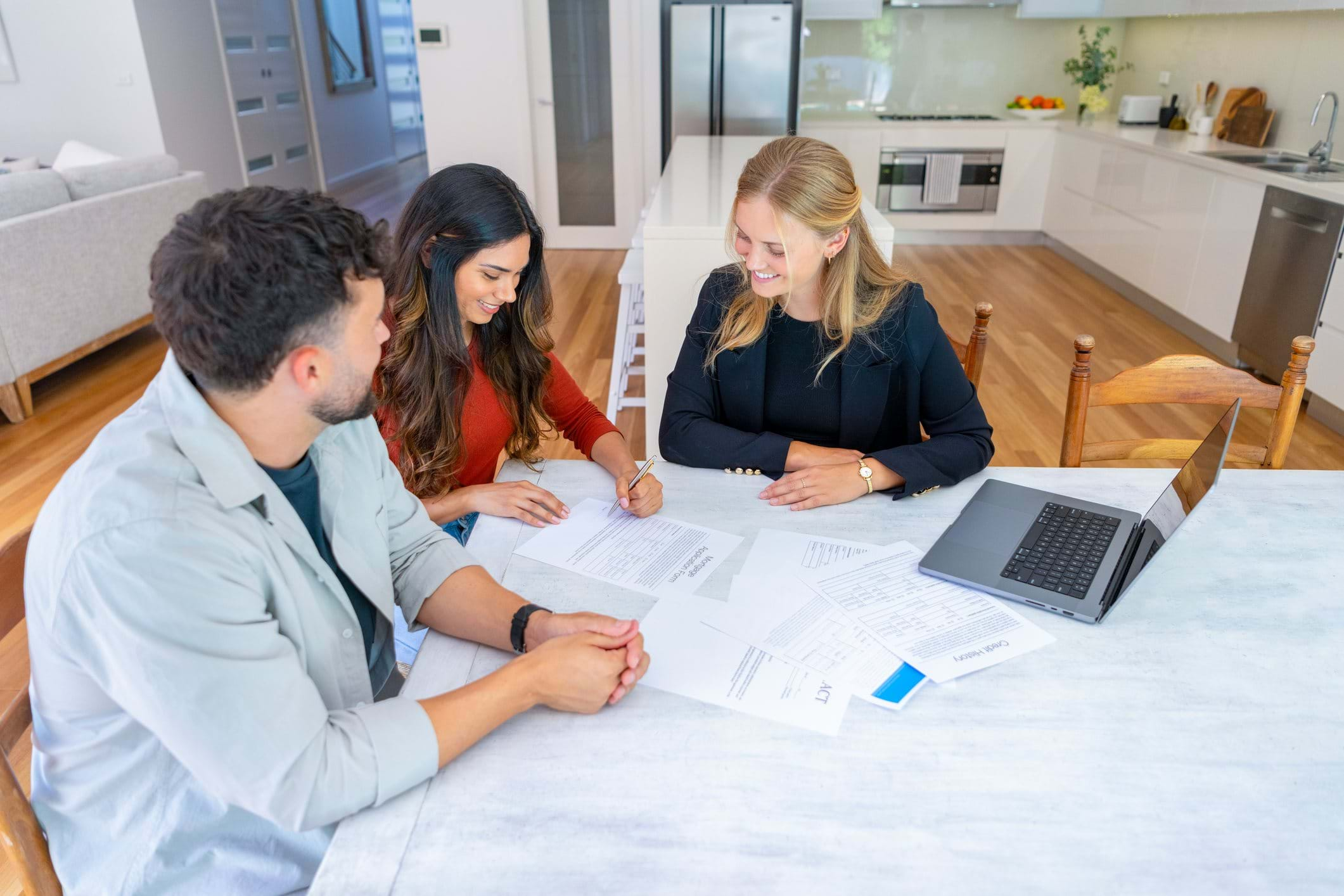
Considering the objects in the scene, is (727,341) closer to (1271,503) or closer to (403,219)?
(403,219)

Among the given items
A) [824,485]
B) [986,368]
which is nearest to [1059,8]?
[986,368]

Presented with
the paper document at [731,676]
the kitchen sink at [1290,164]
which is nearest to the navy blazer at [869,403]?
the paper document at [731,676]

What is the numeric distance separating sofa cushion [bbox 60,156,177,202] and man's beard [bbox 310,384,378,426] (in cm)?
383

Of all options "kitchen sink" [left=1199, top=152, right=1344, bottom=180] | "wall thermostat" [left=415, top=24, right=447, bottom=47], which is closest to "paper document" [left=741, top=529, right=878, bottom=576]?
"kitchen sink" [left=1199, top=152, right=1344, bottom=180]

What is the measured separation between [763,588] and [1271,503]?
861 mm

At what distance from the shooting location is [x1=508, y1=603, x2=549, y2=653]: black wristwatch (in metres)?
1.08

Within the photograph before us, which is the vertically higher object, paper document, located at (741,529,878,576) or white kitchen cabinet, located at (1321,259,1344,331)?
paper document, located at (741,529,878,576)

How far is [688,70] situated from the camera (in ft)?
18.7

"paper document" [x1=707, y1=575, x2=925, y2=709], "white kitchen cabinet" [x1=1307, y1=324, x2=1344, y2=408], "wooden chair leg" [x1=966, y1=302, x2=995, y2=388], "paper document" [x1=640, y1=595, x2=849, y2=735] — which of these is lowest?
"white kitchen cabinet" [x1=1307, y1=324, x2=1344, y2=408]

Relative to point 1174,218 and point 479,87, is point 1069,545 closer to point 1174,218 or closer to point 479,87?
point 1174,218

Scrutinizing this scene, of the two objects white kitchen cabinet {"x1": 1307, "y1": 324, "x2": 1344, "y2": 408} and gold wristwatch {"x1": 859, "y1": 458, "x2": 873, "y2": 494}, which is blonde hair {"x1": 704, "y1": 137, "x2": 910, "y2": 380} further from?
white kitchen cabinet {"x1": 1307, "y1": 324, "x2": 1344, "y2": 408}

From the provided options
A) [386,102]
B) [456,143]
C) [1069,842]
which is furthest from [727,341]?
[386,102]

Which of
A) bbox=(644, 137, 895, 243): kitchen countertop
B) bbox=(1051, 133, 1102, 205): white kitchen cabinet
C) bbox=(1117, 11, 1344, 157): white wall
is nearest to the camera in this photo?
bbox=(644, 137, 895, 243): kitchen countertop

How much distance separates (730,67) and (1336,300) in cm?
364
